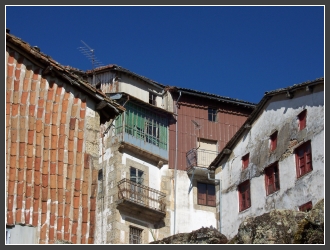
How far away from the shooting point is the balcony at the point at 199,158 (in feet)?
165

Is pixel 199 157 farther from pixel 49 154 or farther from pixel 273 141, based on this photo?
pixel 49 154

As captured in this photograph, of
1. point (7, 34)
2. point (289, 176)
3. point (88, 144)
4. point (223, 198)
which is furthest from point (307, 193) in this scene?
point (7, 34)

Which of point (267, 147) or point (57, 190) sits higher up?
point (267, 147)

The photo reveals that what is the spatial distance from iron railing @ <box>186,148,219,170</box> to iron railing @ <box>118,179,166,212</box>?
311 centimetres

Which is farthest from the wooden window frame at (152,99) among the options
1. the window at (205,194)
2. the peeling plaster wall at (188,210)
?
the window at (205,194)

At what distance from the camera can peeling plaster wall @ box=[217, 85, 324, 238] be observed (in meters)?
34.4

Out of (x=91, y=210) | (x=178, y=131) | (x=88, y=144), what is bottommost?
(x=91, y=210)

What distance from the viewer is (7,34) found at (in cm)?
2206

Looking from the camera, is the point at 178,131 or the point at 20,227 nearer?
the point at 20,227

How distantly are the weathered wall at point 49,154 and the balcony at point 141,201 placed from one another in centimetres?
2273

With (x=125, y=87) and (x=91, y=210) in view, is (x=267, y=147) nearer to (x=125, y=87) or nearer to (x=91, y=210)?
(x=125, y=87)

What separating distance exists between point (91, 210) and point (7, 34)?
199 inches

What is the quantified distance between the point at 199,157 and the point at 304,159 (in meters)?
16.1

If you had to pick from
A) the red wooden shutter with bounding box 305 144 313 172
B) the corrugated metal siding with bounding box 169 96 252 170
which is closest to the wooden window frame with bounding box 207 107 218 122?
the corrugated metal siding with bounding box 169 96 252 170
